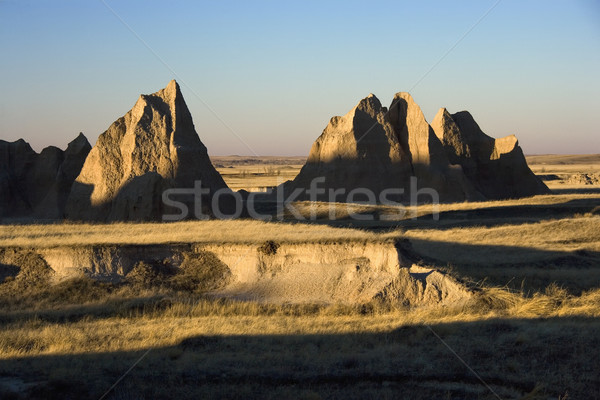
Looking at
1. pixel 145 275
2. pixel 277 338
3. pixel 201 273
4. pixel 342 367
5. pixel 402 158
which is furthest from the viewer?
pixel 402 158

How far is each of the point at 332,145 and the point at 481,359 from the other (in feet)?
111

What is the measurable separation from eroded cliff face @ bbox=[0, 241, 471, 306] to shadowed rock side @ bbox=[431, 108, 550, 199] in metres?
30.3

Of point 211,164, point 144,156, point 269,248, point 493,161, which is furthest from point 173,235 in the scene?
point 493,161

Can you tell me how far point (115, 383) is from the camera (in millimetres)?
10492

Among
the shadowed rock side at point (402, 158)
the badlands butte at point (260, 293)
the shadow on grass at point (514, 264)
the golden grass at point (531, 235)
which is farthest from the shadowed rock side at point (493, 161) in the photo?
the shadow on grass at point (514, 264)

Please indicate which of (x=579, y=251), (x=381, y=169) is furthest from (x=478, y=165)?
A: (x=579, y=251)

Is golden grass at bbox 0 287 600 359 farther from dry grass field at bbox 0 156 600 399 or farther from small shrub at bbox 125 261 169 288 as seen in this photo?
small shrub at bbox 125 261 169 288

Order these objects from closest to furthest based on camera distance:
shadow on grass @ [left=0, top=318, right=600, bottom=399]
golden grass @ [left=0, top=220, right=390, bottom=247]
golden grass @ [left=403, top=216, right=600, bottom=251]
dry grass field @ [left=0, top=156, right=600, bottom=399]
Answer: shadow on grass @ [left=0, top=318, right=600, bottom=399], dry grass field @ [left=0, top=156, right=600, bottom=399], golden grass @ [left=0, top=220, right=390, bottom=247], golden grass @ [left=403, top=216, right=600, bottom=251]

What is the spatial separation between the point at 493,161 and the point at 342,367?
39.1 meters

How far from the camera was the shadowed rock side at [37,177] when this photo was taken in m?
37.6

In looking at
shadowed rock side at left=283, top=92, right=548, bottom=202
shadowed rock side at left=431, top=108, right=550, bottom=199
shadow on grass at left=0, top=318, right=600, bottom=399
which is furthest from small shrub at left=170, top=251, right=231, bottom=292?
shadowed rock side at left=431, top=108, right=550, bottom=199

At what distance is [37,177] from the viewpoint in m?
39.7

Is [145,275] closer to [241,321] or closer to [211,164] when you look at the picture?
[241,321]

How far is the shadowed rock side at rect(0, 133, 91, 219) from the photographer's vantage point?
37.6 meters
